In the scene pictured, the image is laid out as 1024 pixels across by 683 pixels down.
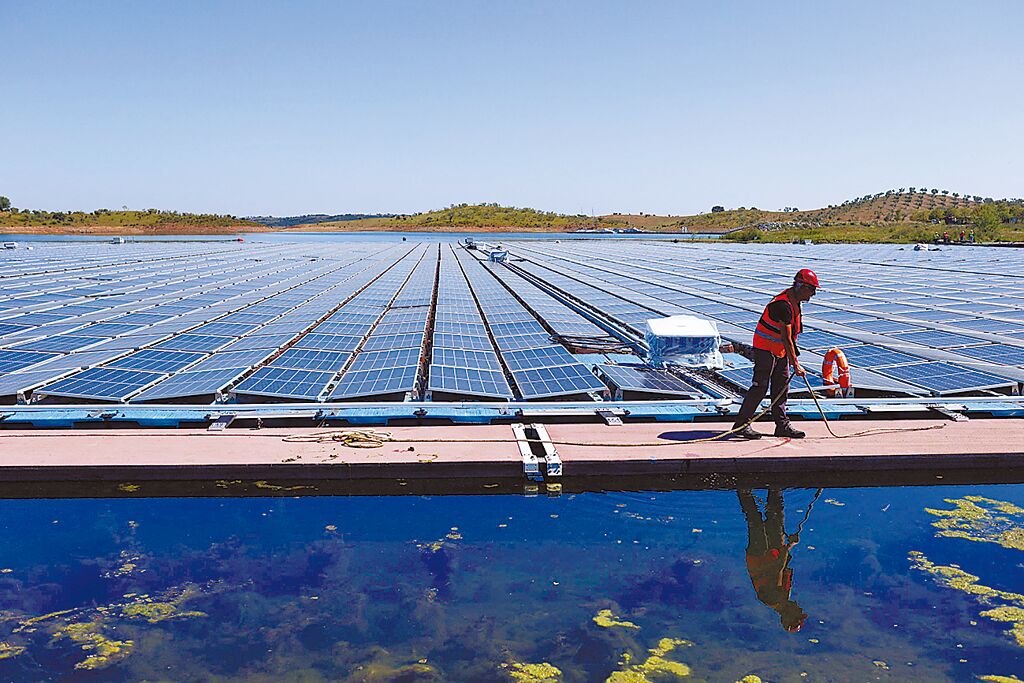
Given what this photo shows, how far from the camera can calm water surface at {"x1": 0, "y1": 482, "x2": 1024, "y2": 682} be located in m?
6.46

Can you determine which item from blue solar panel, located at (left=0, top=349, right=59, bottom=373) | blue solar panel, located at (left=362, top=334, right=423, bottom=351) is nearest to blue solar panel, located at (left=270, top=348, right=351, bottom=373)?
blue solar panel, located at (left=362, top=334, right=423, bottom=351)

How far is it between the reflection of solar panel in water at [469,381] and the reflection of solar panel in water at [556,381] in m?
0.37

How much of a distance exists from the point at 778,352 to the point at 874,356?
7.89 metres

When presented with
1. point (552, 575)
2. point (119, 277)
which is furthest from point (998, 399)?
point (119, 277)

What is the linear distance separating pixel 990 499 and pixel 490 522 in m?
6.91

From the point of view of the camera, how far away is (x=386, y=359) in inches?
634

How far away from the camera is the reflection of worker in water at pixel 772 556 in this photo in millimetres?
7355

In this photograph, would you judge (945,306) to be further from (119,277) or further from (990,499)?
(119,277)

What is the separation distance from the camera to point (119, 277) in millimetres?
41656

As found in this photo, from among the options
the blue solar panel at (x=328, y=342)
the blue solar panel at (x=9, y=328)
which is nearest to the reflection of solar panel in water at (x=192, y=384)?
the blue solar panel at (x=328, y=342)

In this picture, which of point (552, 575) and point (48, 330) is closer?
point (552, 575)

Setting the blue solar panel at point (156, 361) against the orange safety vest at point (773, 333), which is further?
the blue solar panel at point (156, 361)

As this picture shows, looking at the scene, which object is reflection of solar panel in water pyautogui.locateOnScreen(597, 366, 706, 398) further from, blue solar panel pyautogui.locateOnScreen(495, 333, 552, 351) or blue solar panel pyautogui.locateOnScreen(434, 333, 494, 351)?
blue solar panel pyautogui.locateOnScreen(434, 333, 494, 351)

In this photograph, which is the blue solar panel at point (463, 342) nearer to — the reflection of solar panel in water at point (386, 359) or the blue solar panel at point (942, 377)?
the reflection of solar panel in water at point (386, 359)
